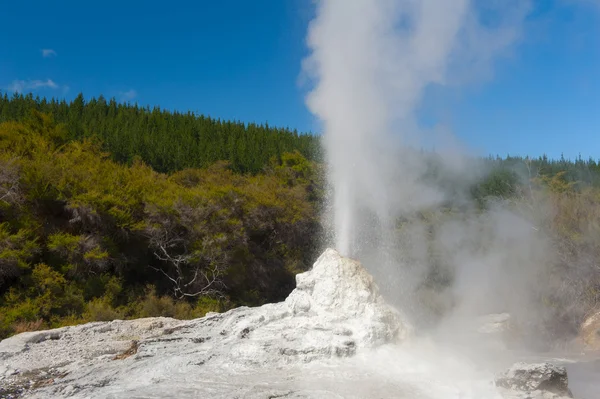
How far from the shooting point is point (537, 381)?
3.65m

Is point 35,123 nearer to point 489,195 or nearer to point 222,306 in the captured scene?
point 222,306

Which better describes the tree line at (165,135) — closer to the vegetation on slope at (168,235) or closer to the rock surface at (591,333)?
the vegetation on slope at (168,235)

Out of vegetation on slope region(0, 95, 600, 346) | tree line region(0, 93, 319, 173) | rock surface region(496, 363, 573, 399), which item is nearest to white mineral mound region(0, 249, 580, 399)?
rock surface region(496, 363, 573, 399)

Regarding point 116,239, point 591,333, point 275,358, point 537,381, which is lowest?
point 591,333

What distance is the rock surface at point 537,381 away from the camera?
143 inches

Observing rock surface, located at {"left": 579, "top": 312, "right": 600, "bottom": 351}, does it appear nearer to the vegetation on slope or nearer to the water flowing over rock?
the vegetation on slope

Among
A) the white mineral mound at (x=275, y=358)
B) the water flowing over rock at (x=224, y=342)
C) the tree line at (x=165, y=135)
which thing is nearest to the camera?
the white mineral mound at (x=275, y=358)

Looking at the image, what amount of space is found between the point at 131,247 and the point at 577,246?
12.2 m

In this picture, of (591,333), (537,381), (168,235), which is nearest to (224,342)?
(537,381)

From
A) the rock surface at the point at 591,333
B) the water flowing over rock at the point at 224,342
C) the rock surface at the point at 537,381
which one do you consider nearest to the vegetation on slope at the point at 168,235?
the rock surface at the point at 591,333

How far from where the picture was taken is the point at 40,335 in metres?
5.64

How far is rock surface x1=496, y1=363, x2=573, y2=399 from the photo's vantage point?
143 inches

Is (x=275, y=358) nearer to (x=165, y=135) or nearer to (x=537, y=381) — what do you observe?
(x=537, y=381)

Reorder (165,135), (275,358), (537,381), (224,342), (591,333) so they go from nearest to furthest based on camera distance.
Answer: (537,381) < (275,358) < (224,342) < (591,333) < (165,135)
